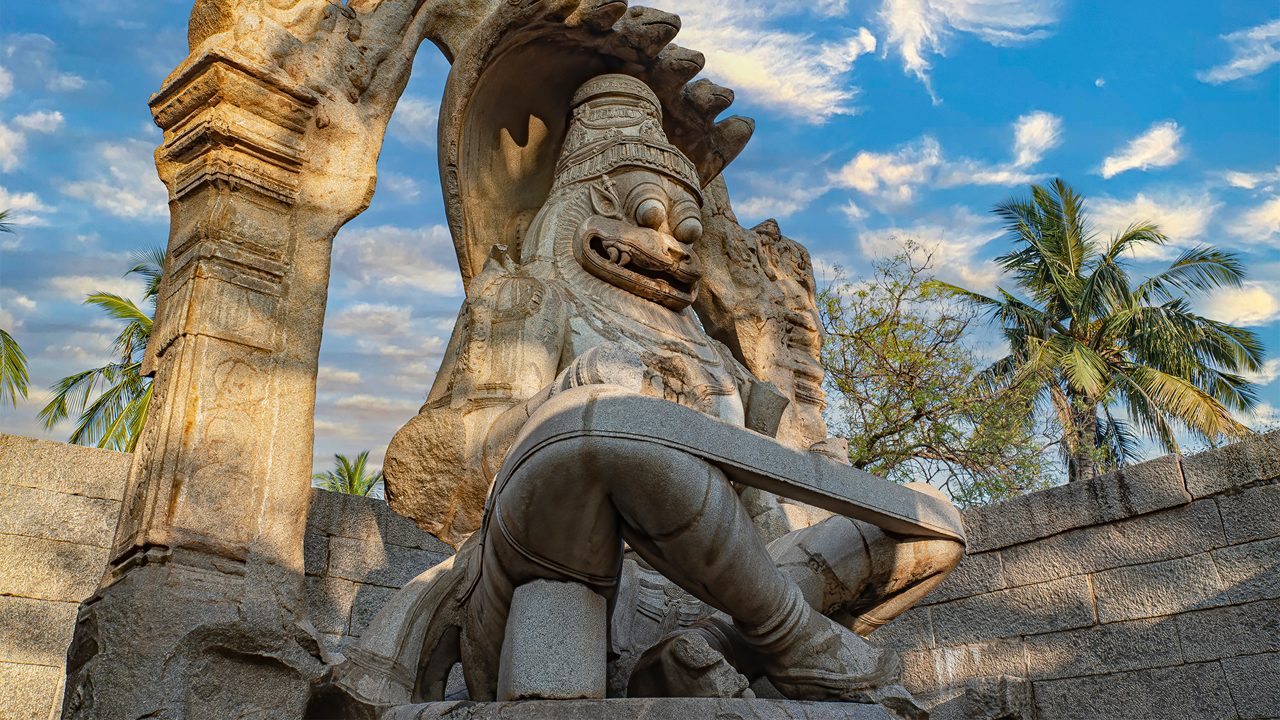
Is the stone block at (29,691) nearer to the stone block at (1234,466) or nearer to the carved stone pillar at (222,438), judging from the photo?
the carved stone pillar at (222,438)

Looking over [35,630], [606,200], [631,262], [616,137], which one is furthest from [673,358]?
[35,630]

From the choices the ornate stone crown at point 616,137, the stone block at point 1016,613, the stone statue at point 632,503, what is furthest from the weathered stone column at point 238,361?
the stone block at point 1016,613

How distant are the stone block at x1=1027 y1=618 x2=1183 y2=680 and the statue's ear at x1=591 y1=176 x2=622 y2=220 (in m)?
3.07

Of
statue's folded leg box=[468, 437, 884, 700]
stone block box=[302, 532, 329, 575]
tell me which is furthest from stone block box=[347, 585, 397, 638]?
statue's folded leg box=[468, 437, 884, 700]

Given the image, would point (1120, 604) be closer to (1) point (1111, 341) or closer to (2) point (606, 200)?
(2) point (606, 200)

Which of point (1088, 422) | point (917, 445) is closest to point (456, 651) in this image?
point (917, 445)

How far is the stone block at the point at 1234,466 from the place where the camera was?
4.76 metres

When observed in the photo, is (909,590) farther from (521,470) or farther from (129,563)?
(129,563)

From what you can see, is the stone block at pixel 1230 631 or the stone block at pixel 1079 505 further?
the stone block at pixel 1079 505

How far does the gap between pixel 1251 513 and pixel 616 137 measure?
133 inches

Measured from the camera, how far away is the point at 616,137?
493cm

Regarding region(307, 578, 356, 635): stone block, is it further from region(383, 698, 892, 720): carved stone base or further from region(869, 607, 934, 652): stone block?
region(869, 607, 934, 652): stone block

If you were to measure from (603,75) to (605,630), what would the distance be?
11.2ft

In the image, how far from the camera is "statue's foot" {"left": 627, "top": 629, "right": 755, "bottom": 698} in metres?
2.59
